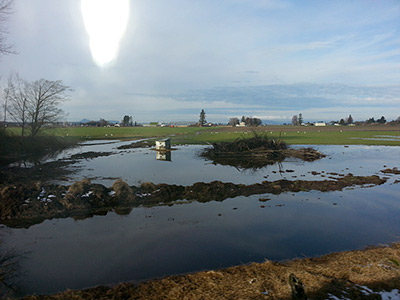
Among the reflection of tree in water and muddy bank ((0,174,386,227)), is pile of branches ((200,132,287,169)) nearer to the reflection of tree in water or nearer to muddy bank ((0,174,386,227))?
muddy bank ((0,174,386,227))

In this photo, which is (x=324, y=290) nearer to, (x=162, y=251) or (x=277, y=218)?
(x=162, y=251)

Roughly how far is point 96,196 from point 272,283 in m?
8.19

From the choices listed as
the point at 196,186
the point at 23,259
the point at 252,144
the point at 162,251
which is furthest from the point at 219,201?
the point at 252,144

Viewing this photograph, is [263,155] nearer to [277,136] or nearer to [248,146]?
[248,146]

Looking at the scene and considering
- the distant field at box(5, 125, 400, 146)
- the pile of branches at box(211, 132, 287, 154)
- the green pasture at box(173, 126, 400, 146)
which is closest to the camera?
the pile of branches at box(211, 132, 287, 154)

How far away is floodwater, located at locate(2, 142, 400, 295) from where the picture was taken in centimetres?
626

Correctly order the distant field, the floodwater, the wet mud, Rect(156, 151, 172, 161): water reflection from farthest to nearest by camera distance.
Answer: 1. the distant field
2. the wet mud
3. Rect(156, 151, 172, 161): water reflection
4. the floodwater

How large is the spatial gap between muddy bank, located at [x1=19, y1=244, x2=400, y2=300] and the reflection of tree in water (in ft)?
2.82

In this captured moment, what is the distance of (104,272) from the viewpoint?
6105 mm

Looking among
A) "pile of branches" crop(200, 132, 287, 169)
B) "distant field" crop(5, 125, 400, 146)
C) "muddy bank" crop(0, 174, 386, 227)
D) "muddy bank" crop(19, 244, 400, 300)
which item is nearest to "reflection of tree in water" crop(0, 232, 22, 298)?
"muddy bank" crop(19, 244, 400, 300)

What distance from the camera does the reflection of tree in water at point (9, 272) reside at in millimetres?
5429

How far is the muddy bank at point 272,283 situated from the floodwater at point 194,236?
1.79ft

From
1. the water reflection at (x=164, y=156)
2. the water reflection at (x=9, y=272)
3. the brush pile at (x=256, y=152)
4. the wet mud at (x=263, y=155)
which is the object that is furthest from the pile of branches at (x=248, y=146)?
the water reflection at (x=9, y=272)

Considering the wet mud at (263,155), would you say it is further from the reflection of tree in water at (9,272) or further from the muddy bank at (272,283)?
the reflection of tree in water at (9,272)
